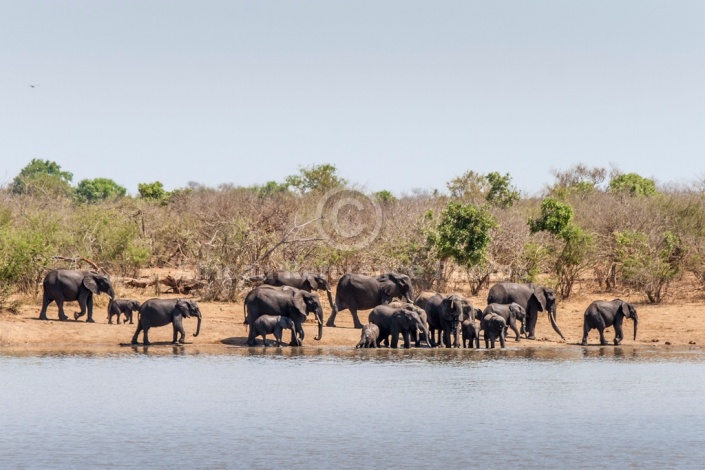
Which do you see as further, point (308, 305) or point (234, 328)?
point (234, 328)

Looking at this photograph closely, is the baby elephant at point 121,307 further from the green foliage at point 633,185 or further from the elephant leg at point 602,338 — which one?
the green foliage at point 633,185

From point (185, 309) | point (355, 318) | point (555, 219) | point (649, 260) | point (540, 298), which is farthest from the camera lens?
point (555, 219)

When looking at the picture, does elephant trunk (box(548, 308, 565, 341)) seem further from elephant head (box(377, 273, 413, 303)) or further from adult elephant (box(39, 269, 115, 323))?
adult elephant (box(39, 269, 115, 323))

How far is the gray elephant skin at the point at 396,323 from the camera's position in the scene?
26.7m

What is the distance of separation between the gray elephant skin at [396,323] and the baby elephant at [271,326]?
2154 mm

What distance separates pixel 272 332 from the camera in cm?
2675

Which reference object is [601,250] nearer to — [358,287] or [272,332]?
[358,287]

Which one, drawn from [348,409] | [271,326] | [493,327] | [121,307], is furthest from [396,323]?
[348,409]

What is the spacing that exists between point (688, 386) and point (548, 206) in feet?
54.4

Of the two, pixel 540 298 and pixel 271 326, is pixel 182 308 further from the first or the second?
pixel 540 298

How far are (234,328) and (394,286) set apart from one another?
485 centimetres

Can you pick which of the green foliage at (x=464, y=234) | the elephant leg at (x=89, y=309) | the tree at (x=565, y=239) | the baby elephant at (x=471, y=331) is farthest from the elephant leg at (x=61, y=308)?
the tree at (x=565, y=239)

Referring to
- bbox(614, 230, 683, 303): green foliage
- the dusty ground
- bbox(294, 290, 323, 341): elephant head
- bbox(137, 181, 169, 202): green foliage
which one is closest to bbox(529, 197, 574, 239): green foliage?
bbox(614, 230, 683, 303): green foliage

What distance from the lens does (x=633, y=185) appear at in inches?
2461
